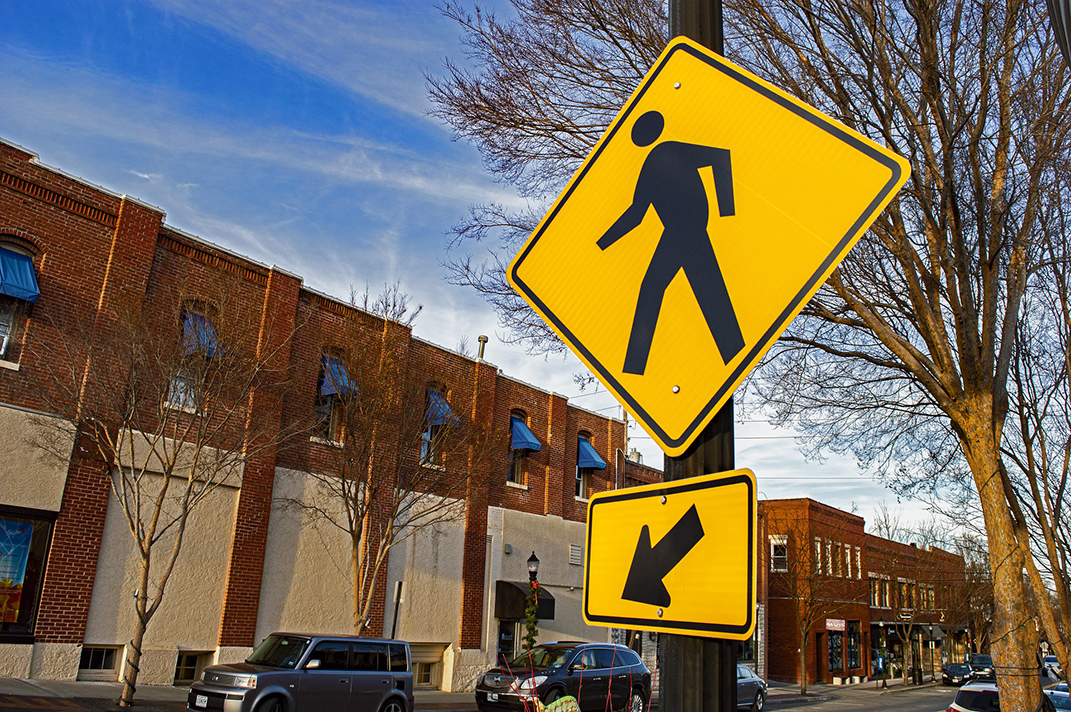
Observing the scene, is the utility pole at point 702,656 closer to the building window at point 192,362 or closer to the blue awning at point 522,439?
the building window at point 192,362

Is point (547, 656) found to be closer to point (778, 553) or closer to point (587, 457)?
point (587, 457)

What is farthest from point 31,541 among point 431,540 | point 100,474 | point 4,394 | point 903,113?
point 903,113

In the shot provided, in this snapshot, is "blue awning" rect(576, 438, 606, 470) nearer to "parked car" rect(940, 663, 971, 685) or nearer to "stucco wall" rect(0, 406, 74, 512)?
"stucco wall" rect(0, 406, 74, 512)

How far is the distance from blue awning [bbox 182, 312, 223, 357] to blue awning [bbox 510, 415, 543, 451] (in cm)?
1198

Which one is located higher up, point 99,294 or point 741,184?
point 99,294

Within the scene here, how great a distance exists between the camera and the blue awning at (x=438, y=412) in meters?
20.5

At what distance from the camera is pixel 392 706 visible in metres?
15.6

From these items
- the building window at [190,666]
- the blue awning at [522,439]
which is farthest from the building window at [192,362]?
the blue awning at [522,439]

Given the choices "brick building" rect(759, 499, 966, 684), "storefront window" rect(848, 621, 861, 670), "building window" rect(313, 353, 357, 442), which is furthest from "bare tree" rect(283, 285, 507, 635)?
"storefront window" rect(848, 621, 861, 670)

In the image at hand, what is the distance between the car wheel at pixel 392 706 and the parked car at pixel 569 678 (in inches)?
106

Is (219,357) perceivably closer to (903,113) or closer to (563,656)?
(563,656)

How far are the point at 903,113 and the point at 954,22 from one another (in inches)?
37.5

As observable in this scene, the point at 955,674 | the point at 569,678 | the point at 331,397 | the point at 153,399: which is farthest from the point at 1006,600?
the point at 955,674

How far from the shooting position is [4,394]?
1526 cm
